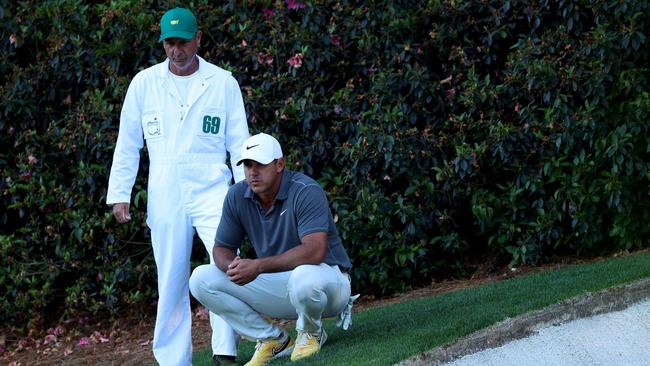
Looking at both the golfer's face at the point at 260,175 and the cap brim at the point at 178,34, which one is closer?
the golfer's face at the point at 260,175

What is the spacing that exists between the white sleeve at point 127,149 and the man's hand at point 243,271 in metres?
0.96

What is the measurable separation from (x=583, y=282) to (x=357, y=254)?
2186 mm

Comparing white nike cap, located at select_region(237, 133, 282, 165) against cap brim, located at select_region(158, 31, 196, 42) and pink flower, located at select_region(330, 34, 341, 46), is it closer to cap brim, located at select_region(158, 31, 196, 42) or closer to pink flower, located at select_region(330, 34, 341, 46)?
cap brim, located at select_region(158, 31, 196, 42)

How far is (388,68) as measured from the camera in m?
8.58

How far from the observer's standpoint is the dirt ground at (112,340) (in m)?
8.55

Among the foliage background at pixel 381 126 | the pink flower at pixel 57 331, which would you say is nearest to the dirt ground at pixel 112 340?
the pink flower at pixel 57 331

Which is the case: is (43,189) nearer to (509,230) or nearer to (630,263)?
(509,230)

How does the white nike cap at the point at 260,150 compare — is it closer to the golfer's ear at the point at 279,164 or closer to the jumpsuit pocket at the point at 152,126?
the golfer's ear at the point at 279,164

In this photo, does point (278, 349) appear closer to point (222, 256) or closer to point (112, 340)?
point (222, 256)

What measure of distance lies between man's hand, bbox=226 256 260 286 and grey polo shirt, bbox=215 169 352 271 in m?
0.25

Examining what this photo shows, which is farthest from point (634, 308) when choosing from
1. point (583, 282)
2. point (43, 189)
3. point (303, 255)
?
point (43, 189)

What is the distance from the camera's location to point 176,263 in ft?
21.4

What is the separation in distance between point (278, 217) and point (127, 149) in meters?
1.07

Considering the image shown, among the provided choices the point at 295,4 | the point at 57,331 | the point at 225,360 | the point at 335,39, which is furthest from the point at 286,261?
the point at 57,331
